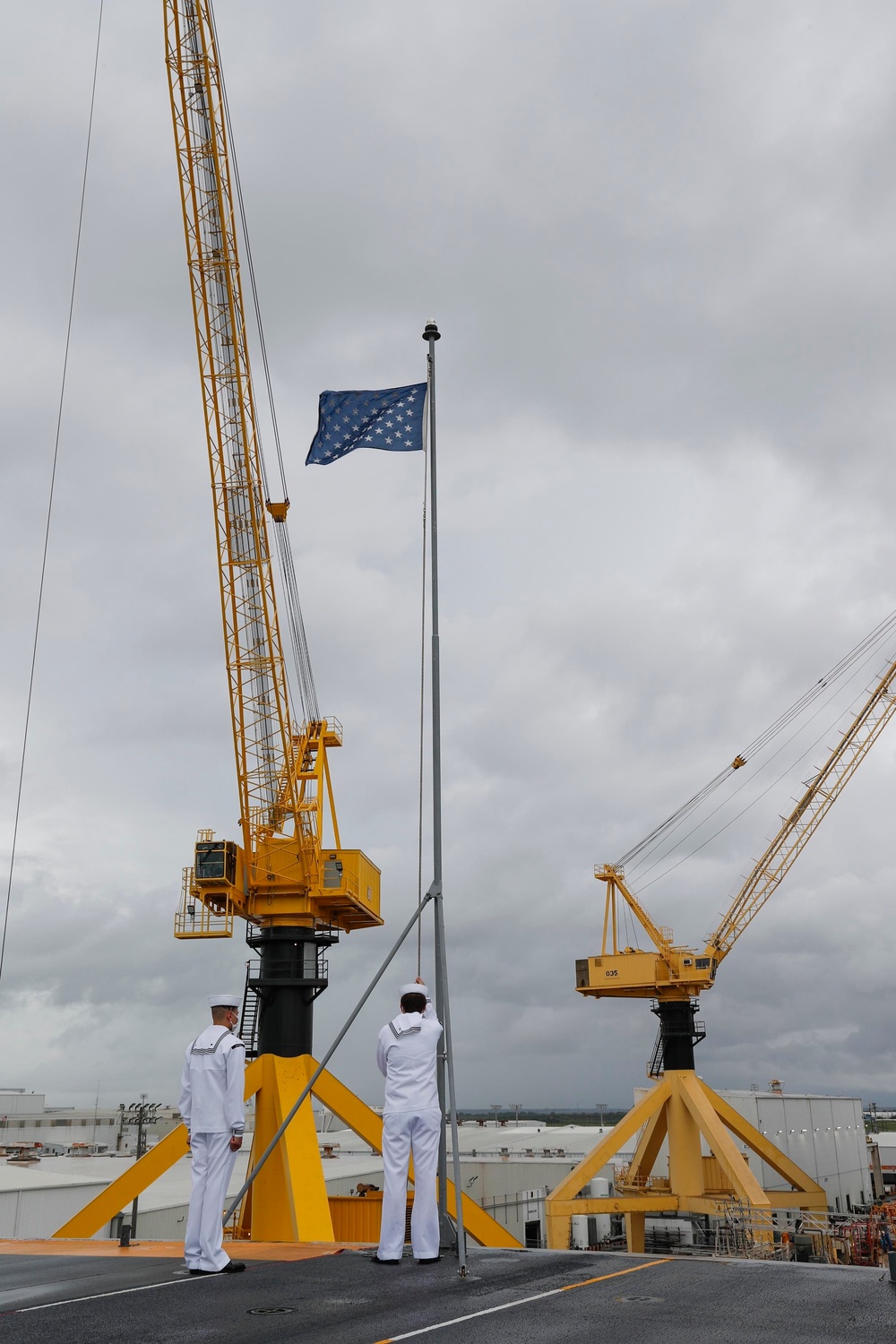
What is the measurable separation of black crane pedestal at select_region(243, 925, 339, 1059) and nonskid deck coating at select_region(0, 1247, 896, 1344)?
65.7 feet

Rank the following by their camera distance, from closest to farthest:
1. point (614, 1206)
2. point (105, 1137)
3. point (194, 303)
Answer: point (194, 303)
point (614, 1206)
point (105, 1137)

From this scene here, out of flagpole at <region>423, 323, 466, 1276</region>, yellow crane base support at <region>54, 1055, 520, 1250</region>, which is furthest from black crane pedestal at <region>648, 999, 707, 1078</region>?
flagpole at <region>423, 323, 466, 1276</region>

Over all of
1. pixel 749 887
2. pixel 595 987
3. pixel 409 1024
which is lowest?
pixel 409 1024

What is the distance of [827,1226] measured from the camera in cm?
4094

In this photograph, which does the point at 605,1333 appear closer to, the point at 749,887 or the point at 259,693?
the point at 259,693

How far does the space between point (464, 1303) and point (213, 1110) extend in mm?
3295

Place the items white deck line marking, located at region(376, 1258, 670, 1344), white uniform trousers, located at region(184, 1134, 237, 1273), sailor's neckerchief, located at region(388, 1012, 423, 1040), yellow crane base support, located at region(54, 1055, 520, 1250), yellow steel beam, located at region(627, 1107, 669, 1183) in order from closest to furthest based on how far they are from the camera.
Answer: white deck line marking, located at region(376, 1258, 670, 1344)
white uniform trousers, located at region(184, 1134, 237, 1273)
sailor's neckerchief, located at region(388, 1012, 423, 1040)
yellow crane base support, located at region(54, 1055, 520, 1250)
yellow steel beam, located at region(627, 1107, 669, 1183)

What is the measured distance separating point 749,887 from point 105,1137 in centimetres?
5820

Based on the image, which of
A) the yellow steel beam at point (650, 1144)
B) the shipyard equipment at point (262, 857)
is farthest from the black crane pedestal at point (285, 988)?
the yellow steel beam at point (650, 1144)

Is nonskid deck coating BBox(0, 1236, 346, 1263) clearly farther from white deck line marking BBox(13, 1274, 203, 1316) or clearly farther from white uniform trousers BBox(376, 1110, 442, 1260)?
white deck line marking BBox(13, 1274, 203, 1316)

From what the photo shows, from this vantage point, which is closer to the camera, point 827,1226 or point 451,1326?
point 451,1326

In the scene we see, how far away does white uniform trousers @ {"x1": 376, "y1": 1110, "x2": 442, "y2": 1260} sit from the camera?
31.4ft

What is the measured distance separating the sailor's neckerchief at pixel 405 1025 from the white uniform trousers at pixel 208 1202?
181cm

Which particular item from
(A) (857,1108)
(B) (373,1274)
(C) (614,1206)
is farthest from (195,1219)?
(A) (857,1108)
